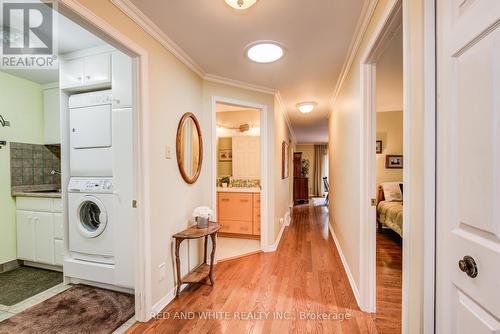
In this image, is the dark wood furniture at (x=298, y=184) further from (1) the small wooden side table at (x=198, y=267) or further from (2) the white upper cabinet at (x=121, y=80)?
(2) the white upper cabinet at (x=121, y=80)

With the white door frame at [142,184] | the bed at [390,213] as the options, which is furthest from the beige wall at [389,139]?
the white door frame at [142,184]

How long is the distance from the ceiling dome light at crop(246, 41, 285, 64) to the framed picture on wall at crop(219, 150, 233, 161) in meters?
2.50

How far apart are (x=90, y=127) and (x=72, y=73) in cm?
59

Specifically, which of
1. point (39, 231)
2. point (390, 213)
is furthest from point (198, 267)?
point (390, 213)

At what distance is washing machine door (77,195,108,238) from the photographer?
218cm

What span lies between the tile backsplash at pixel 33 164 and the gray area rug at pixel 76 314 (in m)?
1.66

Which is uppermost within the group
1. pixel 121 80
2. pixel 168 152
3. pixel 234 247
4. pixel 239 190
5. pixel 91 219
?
pixel 121 80

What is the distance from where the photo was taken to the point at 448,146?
83cm

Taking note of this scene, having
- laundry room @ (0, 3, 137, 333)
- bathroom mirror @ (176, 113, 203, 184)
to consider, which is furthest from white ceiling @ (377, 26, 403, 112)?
laundry room @ (0, 3, 137, 333)

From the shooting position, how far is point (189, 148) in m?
2.44

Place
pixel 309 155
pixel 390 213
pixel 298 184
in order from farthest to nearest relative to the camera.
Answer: pixel 309 155
pixel 298 184
pixel 390 213

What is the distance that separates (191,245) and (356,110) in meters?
2.21

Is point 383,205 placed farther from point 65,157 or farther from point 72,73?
point 72,73

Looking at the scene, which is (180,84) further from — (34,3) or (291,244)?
(291,244)
